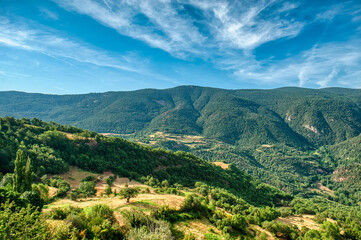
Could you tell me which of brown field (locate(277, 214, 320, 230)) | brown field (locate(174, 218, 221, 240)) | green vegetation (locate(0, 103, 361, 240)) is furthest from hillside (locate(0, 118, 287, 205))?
brown field (locate(174, 218, 221, 240))

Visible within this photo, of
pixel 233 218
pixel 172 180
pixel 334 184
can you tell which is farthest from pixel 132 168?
pixel 334 184

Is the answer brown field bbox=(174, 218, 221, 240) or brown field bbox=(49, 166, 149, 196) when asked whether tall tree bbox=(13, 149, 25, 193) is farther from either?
brown field bbox=(174, 218, 221, 240)

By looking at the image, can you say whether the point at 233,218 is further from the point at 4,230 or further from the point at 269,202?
the point at 269,202

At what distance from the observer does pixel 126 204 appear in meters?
28.0

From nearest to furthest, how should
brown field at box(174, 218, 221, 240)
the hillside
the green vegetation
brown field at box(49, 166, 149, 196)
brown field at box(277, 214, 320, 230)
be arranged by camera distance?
1. the green vegetation
2. brown field at box(174, 218, 221, 240)
3. brown field at box(49, 166, 149, 196)
4. brown field at box(277, 214, 320, 230)
5. the hillside

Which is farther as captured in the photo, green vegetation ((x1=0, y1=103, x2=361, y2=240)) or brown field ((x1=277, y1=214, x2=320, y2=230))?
brown field ((x1=277, y1=214, x2=320, y2=230))

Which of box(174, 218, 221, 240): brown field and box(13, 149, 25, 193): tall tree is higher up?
box(13, 149, 25, 193): tall tree

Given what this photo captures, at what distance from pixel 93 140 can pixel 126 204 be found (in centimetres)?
5555

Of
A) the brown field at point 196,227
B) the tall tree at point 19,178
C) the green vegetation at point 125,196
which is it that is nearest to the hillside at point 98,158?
the green vegetation at point 125,196

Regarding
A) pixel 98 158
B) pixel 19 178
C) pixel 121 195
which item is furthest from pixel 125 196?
pixel 98 158

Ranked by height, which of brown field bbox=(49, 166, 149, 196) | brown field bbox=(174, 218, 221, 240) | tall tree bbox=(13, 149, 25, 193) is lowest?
brown field bbox=(49, 166, 149, 196)

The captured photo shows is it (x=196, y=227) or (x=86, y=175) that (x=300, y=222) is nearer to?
(x=196, y=227)

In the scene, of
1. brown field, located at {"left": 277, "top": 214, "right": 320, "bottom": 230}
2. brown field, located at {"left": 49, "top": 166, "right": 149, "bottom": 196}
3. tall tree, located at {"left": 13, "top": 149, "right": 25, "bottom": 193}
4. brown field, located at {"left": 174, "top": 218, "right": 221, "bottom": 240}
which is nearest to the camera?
brown field, located at {"left": 174, "top": 218, "right": 221, "bottom": 240}

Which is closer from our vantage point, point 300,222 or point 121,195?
point 121,195
